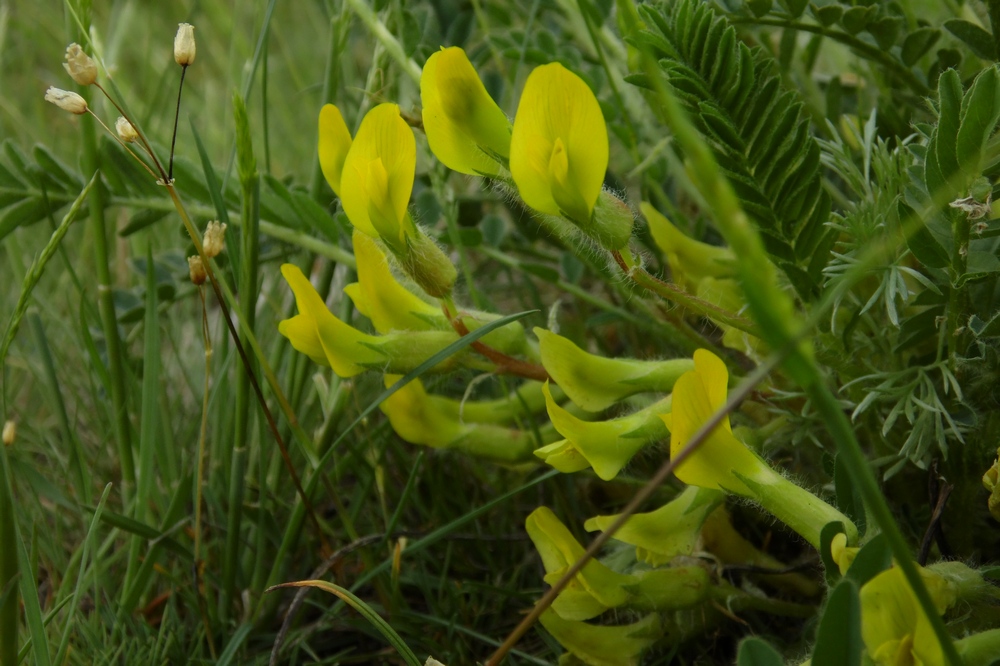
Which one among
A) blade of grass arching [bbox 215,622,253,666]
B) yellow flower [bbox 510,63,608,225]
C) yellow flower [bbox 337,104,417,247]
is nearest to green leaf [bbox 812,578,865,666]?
yellow flower [bbox 510,63,608,225]

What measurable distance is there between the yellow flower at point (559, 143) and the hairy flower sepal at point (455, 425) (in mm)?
293

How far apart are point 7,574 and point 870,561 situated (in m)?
0.67

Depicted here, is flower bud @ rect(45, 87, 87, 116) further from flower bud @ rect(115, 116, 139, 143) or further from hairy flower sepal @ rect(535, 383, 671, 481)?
hairy flower sepal @ rect(535, 383, 671, 481)

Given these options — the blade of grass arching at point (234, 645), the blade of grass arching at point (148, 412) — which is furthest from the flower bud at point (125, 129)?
the blade of grass arching at point (234, 645)

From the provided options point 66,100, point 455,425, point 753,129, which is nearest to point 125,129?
point 66,100

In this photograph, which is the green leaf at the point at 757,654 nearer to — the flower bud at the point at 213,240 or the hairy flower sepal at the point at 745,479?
the hairy flower sepal at the point at 745,479

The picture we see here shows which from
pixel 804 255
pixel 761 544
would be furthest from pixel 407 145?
pixel 761 544

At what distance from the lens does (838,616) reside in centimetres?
58

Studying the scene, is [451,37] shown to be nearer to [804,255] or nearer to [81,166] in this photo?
[81,166]

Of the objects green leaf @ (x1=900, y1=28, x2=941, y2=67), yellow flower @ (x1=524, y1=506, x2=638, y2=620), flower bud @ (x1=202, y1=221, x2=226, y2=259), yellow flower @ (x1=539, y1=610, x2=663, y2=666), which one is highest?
green leaf @ (x1=900, y1=28, x2=941, y2=67)

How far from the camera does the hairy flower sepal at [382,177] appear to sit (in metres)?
0.76

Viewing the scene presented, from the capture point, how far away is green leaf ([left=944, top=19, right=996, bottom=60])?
0.86 metres

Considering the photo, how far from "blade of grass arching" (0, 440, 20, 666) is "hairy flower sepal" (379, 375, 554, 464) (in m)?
0.33

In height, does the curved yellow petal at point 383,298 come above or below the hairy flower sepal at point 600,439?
above
